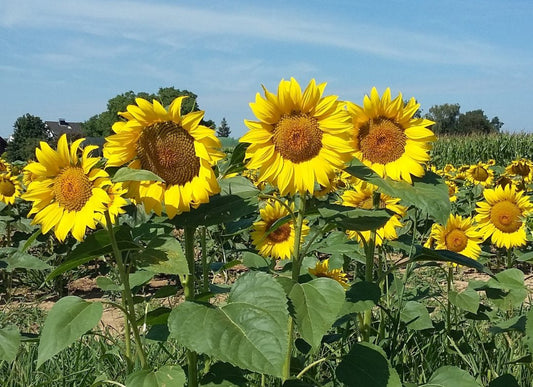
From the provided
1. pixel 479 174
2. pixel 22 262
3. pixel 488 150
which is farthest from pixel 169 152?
pixel 488 150

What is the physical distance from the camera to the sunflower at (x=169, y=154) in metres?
1.55

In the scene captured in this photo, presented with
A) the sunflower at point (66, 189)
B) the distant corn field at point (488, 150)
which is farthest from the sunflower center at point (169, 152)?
the distant corn field at point (488, 150)

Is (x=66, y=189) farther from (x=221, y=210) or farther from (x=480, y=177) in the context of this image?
(x=480, y=177)

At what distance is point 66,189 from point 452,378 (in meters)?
1.25

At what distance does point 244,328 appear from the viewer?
1.48m

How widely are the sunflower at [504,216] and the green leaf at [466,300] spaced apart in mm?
1067

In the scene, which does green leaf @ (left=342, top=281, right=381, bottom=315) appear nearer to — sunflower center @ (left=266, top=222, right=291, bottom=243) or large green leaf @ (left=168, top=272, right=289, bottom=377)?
large green leaf @ (left=168, top=272, right=289, bottom=377)

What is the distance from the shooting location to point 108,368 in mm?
2887

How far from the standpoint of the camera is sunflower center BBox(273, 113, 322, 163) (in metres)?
1.78

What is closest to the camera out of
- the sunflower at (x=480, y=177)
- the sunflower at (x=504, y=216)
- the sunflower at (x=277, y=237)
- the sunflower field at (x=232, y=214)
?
the sunflower field at (x=232, y=214)

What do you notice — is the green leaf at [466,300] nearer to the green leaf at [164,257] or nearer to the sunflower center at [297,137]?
the sunflower center at [297,137]

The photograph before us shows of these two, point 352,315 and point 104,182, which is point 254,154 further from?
point 352,315

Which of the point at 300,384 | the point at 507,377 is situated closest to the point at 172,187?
the point at 300,384

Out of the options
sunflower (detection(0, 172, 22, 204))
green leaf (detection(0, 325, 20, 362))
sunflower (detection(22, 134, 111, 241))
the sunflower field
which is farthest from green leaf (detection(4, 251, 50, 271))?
sunflower (detection(0, 172, 22, 204))
